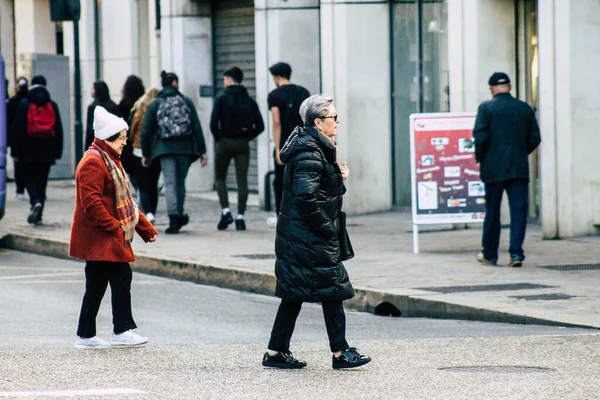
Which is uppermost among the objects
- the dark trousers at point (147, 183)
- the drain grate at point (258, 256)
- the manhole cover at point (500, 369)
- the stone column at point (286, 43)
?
the stone column at point (286, 43)

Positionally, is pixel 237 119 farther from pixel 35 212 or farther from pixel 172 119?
pixel 35 212

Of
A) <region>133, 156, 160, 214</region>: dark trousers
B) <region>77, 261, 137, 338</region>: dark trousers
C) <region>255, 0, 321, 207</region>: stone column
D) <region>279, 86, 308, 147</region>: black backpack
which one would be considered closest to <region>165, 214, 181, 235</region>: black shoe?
<region>133, 156, 160, 214</region>: dark trousers

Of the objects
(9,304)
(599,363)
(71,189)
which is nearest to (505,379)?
(599,363)

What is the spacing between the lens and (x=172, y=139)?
1606 cm

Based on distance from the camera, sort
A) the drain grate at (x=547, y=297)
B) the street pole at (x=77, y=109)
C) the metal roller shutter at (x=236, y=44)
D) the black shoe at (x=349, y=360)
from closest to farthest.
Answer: the black shoe at (x=349, y=360), the drain grate at (x=547, y=297), the metal roller shutter at (x=236, y=44), the street pole at (x=77, y=109)

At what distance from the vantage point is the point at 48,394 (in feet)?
24.3

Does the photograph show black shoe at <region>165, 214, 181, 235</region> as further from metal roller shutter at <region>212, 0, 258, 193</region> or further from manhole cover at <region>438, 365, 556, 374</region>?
manhole cover at <region>438, 365, 556, 374</region>

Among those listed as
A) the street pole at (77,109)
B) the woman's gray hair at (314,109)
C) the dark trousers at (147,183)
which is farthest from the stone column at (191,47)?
the woman's gray hair at (314,109)

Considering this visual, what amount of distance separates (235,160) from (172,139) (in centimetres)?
84

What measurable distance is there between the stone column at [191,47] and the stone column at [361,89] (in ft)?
13.9

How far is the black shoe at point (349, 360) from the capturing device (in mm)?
8156

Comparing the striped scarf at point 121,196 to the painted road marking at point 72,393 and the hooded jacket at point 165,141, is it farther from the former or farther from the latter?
the hooded jacket at point 165,141

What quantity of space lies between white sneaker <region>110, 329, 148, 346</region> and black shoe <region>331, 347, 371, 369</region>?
1555mm

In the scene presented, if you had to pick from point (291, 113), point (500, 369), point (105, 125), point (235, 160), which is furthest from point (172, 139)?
point (500, 369)
